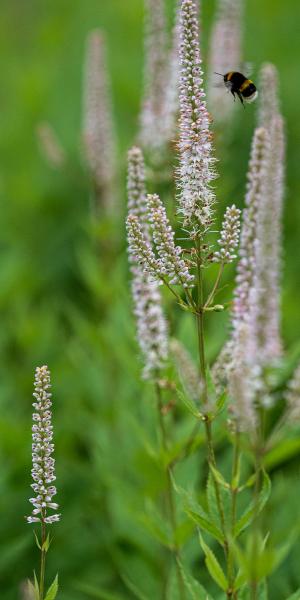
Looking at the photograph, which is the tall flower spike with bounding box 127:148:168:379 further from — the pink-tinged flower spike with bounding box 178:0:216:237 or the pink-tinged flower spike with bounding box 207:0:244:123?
the pink-tinged flower spike with bounding box 207:0:244:123

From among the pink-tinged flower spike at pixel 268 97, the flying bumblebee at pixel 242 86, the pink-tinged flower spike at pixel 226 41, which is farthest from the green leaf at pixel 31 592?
the pink-tinged flower spike at pixel 226 41

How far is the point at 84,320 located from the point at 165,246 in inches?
173

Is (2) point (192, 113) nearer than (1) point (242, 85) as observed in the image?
Yes

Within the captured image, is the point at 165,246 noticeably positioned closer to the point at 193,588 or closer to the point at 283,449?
the point at 193,588

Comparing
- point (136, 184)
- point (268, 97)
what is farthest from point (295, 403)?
point (268, 97)

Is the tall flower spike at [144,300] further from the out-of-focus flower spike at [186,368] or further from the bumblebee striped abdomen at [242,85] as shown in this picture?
the out-of-focus flower spike at [186,368]

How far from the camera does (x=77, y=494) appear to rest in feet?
17.3

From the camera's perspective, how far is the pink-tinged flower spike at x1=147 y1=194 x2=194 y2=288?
2.42m

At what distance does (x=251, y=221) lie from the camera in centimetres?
263

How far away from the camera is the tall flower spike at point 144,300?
3039mm

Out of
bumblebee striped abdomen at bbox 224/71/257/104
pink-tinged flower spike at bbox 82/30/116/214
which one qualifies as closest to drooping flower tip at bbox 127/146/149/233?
bumblebee striped abdomen at bbox 224/71/257/104

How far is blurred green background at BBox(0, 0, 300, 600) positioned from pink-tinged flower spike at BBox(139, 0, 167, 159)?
0.85 m

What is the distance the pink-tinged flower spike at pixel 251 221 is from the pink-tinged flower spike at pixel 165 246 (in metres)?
0.26

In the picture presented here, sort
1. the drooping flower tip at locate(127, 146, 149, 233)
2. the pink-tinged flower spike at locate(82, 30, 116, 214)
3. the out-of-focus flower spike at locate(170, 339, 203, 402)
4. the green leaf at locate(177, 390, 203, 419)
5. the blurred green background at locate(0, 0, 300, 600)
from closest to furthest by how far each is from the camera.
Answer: the out-of-focus flower spike at locate(170, 339, 203, 402), the green leaf at locate(177, 390, 203, 419), the drooping flower tip at locate(127, 146, 149, 233), the blurred green background at locate(0, 0, 300, 600), the pink-tinged flower spike at locate(82, 30, 116, 214)
